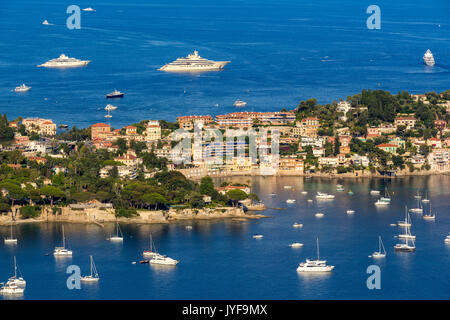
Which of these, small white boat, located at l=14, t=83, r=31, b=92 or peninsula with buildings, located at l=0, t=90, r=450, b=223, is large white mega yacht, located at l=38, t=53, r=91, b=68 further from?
peninsula with buildings, located at l=0, t=90, r=450, b=223

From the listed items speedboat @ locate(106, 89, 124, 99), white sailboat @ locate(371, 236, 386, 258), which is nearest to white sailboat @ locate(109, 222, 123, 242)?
white sailboat @ locate(371, 236, 386, 258)

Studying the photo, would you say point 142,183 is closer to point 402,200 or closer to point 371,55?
point 402,200

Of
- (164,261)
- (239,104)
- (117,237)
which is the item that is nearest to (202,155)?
(117,237)

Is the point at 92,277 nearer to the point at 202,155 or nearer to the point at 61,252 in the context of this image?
the point at 61,252

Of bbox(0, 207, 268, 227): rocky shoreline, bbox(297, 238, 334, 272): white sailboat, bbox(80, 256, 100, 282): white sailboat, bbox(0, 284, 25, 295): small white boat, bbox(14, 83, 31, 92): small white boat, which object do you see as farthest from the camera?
bbox(14, 83, 31, 92): small white boat

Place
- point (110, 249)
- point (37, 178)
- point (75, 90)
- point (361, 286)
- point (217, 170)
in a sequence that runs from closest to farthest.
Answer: point (361, 286) → point (110, 249) → point (37, 178) → point (217, 170) → point (75, 90)

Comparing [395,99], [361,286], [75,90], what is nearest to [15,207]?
[361,286]

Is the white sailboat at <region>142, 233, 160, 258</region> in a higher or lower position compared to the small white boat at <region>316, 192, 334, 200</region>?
lower
